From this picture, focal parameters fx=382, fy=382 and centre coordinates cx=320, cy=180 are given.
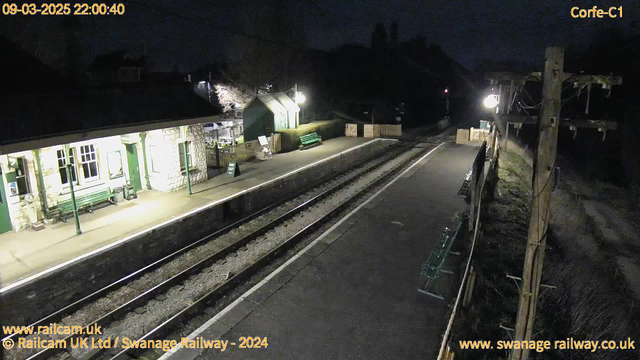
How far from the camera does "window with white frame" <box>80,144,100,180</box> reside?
1266cm

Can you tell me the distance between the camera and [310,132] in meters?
26.6

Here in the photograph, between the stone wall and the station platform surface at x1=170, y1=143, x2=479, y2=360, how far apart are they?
415cm

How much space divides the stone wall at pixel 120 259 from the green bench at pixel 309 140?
8.19 meters

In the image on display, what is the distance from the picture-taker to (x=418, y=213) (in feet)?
43.8

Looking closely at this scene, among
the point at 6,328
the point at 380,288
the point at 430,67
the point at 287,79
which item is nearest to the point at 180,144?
the point at 6,328

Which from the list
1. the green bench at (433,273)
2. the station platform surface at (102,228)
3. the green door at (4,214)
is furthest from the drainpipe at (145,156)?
the green bench at (433,273)

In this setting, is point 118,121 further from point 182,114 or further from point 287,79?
point 287,79

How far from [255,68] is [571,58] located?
32.6 metres

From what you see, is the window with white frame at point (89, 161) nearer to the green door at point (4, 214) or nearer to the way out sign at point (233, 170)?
the green door at point (4, 214)

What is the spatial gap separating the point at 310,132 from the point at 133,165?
13992mm

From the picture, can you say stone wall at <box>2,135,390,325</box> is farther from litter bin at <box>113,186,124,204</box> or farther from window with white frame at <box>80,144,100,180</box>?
window with white frame at <box>80,144,100,180</box>

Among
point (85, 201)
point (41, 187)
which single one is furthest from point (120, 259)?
point (41, 187)

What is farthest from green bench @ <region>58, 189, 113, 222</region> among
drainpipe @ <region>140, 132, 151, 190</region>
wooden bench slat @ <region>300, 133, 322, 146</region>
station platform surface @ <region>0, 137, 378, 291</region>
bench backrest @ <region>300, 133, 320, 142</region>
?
bench backrest @ <region>300, 133, 320, 142</region>

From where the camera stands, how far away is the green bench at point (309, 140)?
24.9 m
